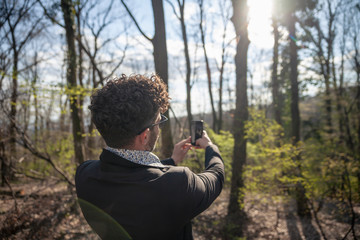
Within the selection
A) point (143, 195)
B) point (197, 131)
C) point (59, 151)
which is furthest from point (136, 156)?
point (59, 151)

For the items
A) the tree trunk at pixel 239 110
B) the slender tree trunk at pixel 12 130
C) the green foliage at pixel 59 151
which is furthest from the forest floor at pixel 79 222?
the green foliage at pixel 59 151

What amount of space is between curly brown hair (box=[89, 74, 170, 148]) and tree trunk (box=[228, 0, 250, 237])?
637cm

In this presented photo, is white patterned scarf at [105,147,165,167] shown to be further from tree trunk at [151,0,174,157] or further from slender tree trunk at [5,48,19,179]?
slender tree trunk at [5,48,19,179]

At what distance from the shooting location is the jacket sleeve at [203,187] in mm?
1297

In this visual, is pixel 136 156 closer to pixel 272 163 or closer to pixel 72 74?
pixel 272 163

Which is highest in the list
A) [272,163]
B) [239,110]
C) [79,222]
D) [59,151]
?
[239,110]

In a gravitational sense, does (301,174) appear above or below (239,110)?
below

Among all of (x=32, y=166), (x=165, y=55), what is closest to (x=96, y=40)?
(x=32, y=166)

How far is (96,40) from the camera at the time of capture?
15.1 m

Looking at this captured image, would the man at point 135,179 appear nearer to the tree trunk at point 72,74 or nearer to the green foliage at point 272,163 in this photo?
the green foliage at point 272,163

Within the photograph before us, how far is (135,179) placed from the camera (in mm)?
1245

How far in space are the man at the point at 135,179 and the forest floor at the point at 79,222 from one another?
459 centimetres

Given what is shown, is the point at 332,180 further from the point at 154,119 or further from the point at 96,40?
the point at 96,40

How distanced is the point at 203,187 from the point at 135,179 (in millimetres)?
425
